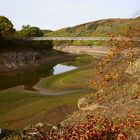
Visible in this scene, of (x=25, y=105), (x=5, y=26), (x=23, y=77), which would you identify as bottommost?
(x=23, y=77)

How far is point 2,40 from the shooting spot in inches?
4055

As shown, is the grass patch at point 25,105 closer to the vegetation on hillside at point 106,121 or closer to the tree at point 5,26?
the vegetation on hillside at point 106,121

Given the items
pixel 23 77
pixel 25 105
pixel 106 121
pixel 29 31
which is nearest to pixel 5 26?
pixel 29 31

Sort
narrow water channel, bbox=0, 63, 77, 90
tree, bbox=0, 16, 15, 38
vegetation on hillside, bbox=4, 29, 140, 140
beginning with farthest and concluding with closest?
tree, bbox=0, 16, 15, 38
narrow water channel, bbox=0, 63, 77, 90
vegetation on hillside, bbox=4, 29, 140, 140

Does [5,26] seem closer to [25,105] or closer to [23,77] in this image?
[23,77]

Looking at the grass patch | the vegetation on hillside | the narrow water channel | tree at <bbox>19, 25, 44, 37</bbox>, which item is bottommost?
the narrow water channel

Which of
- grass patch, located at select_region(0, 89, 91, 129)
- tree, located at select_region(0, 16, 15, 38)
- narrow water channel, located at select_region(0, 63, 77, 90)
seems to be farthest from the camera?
tree, located at select_region(0, 16, 15, 38)

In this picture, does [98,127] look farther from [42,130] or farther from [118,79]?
[118,79]

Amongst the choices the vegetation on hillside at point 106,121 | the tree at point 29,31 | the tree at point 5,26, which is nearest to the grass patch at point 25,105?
the vegetation on hillside at point 106,121

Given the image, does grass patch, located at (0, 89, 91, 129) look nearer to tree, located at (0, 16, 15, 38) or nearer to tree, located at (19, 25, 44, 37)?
tree, located at (0, 16, 15, 38)

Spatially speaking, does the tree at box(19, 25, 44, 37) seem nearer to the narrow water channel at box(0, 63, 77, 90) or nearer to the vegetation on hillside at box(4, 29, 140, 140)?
the narrow water channel at box(0, 63, 77, 90)

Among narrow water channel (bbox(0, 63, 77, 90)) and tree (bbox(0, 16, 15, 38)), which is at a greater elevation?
tree (bbox(0, 16, 15, 38))

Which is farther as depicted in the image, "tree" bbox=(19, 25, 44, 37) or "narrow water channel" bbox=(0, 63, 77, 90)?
"tree" bbox=(19, 25, 44, 37)

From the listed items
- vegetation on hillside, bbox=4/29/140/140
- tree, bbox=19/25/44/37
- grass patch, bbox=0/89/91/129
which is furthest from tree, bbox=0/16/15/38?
vegetation on hillside, bbox=4/29/140/140
